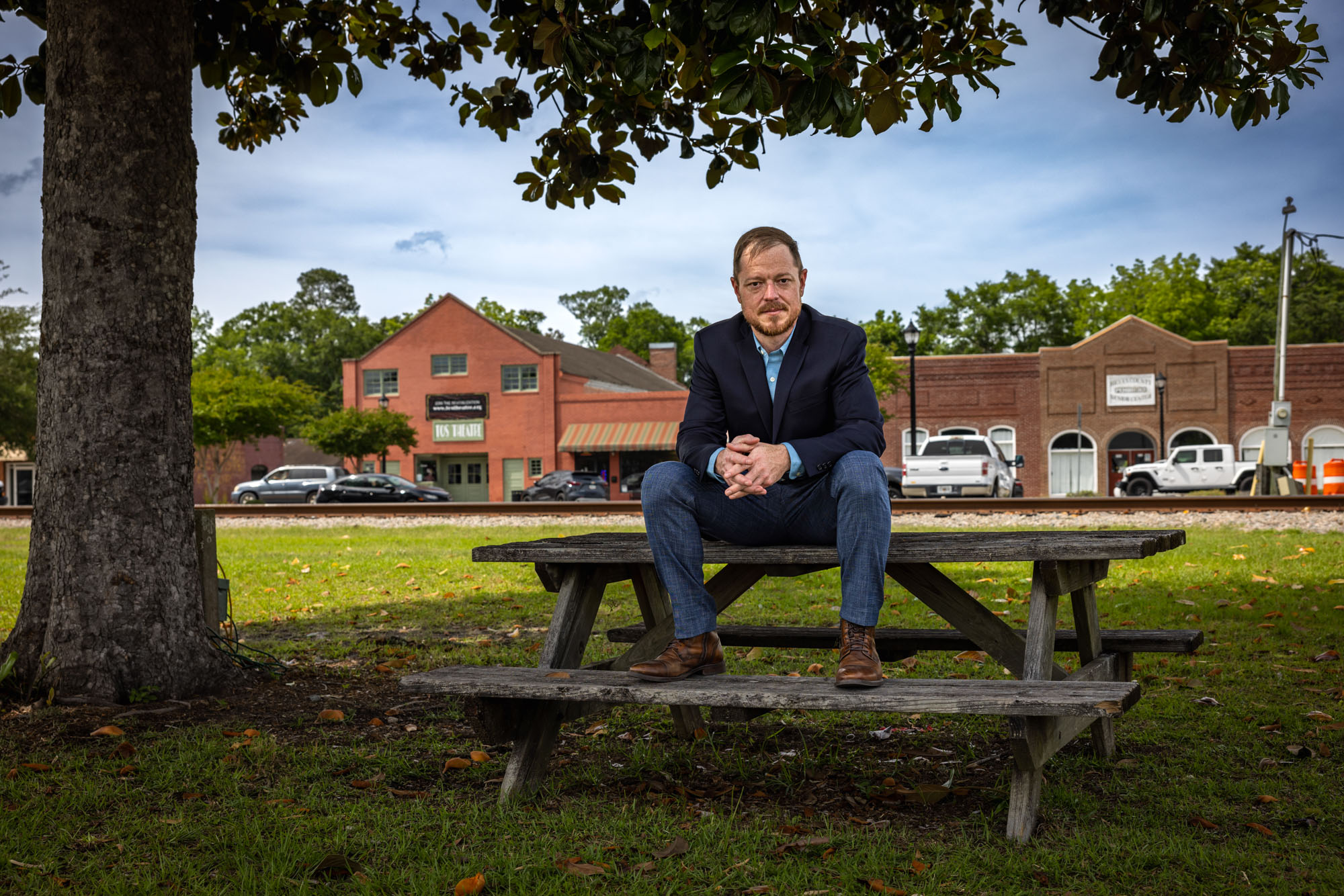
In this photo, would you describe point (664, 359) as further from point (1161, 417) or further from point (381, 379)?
point (1161, 417)

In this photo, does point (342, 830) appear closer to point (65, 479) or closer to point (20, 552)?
point (65, 479)

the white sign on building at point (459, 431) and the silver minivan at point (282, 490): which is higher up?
the white sign on building at point (459, 431)

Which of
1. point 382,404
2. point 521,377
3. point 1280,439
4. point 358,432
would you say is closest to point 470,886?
point 1280,439

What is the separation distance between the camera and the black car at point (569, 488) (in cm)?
3719

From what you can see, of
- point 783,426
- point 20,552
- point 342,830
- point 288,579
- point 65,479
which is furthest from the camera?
point 20,552

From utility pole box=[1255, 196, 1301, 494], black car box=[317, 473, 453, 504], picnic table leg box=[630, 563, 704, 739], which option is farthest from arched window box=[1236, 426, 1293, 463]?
picnic table leg box=[630, 563, 704, 739]

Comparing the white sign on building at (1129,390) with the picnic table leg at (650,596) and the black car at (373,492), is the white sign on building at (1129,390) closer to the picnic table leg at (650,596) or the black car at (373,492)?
the black car at (373,492)

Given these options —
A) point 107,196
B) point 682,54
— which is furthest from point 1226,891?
point 107,196

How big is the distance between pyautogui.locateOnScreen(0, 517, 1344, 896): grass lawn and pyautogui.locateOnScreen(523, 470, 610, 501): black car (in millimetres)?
30764

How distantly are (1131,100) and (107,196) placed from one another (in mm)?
4964

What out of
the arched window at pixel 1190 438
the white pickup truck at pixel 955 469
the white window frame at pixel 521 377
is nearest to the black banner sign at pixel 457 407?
the white window frame at pixel 521 377

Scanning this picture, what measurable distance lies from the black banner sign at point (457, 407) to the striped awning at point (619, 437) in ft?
14.6

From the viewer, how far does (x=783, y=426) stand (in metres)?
3.59

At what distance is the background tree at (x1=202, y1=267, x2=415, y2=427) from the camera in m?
→ 80.1
